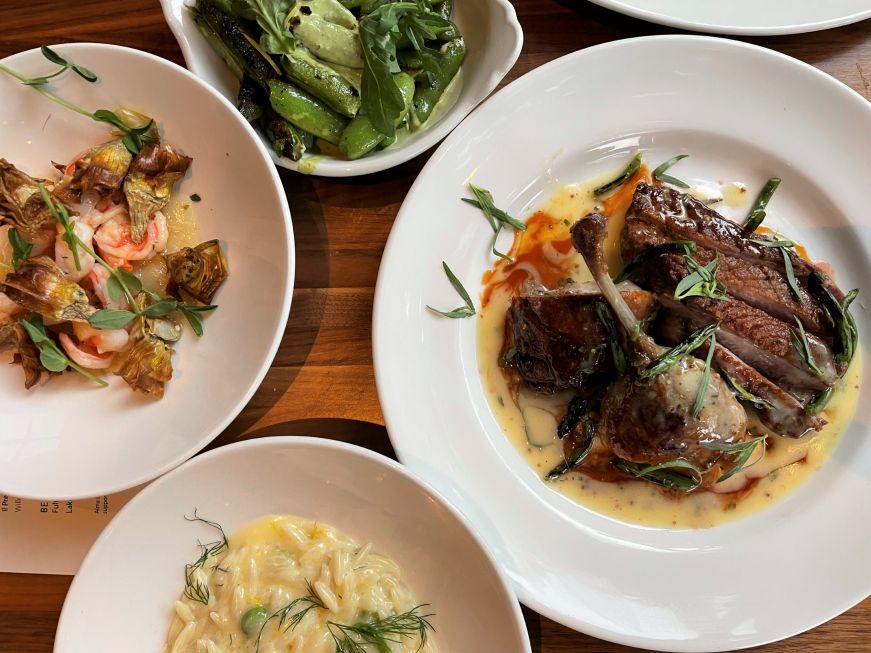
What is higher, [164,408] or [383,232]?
[383,232]

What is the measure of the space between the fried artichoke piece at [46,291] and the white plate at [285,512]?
63 cm

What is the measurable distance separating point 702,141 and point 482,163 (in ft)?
2.82

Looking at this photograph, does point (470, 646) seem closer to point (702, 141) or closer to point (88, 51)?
point (702, 141)

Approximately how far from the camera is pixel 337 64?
81.7 inches

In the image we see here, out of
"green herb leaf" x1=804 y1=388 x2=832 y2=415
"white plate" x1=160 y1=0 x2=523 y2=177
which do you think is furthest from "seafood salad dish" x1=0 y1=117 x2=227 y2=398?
"green herb leaf" x1=804 y1=388 x2=832 y2=415

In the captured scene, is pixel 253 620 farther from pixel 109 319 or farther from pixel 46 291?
pixel 46 291

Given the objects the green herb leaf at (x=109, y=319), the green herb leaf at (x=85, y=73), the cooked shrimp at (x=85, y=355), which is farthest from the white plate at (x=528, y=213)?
the green herb leaf at (x=85, y=73)

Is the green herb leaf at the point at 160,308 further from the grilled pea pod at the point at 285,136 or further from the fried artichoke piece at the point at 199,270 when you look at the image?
the grilled pea pod at the point at 285,136

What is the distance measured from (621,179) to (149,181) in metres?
1.72

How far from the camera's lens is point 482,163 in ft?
7.07

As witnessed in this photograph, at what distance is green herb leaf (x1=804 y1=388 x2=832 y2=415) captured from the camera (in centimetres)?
203

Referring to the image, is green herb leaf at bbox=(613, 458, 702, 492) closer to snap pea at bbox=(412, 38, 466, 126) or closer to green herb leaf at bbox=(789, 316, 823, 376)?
green herb leaf at bbox=(789, 316, 823, 376)

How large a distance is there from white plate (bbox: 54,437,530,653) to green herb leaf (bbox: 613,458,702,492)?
2.02ft

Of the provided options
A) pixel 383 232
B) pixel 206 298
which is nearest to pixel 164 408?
pixel 206 298
